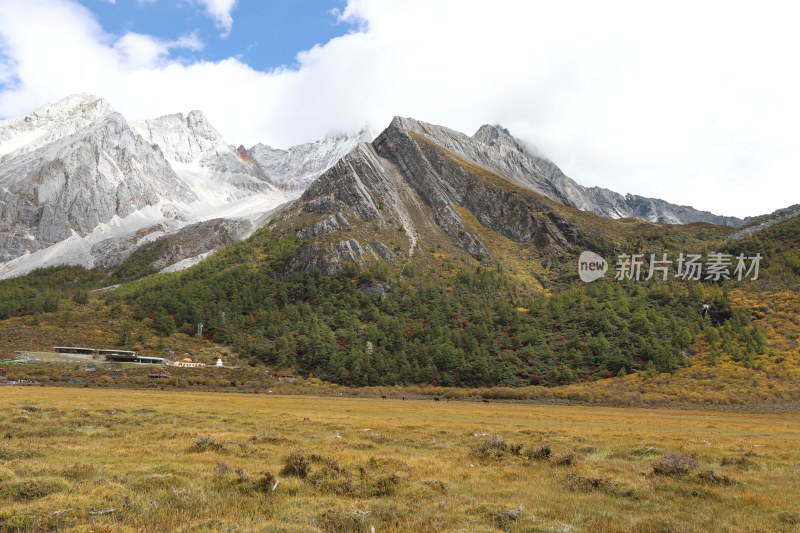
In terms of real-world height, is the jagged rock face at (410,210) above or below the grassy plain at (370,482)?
above

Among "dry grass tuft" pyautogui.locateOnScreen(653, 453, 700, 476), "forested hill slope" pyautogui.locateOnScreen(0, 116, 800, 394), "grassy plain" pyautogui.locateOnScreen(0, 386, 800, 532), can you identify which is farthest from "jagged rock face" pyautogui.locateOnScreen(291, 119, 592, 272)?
"dry grass tuft" pyautogui.locateOnScreen(653, 453, 700, 476)

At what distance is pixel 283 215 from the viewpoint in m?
193

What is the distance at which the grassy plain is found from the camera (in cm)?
1185

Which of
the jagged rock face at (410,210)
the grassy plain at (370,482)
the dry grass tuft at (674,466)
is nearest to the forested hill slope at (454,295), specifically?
the jagged rock face at (410,210)

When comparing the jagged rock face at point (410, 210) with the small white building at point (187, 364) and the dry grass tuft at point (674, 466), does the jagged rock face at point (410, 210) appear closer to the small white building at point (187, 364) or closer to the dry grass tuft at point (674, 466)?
the small white building at point (187, 364)

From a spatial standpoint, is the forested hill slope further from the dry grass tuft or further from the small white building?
the dry grass tuft

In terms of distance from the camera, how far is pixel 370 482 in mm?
15711

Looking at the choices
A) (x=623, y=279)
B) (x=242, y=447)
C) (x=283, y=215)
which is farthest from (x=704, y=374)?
(x=283, y=215)

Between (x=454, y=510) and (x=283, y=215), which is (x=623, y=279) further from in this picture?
(x=454, y=510)

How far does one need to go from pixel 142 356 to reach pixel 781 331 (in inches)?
4653

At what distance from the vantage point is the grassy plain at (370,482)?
1185 centimetres

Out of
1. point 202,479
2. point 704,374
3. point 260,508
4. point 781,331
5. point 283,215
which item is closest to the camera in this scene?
point 260,508

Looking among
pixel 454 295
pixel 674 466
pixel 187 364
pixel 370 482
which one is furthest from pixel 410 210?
pixel 370 482

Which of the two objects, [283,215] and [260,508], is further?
[283,215]
